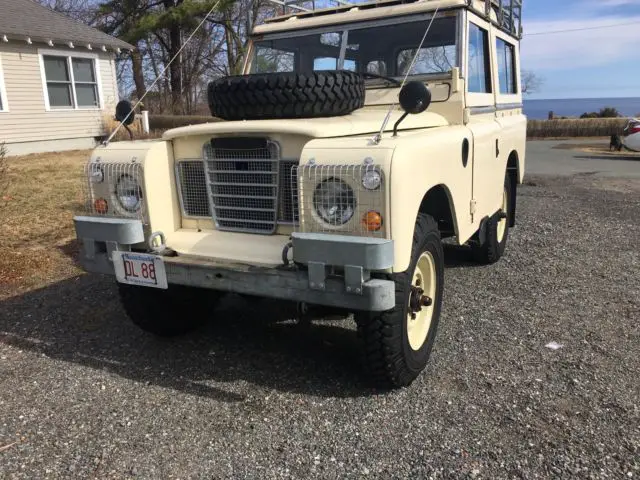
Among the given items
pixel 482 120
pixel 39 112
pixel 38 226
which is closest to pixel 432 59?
pixel 482 120

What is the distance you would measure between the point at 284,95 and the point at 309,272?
50.6 inches

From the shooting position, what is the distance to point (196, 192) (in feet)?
12.2

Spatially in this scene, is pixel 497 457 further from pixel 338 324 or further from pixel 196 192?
pixel 196 192

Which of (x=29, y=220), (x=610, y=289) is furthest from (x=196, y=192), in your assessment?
(x=29, y=220)

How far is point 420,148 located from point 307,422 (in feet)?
5.22

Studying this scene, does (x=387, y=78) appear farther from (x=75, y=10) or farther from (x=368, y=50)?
(x=75, y=10)

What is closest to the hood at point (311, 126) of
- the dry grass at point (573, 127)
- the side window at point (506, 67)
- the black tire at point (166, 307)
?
the black tire at point (166, 307)

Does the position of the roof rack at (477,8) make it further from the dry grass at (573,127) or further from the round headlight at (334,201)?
the dry grass at (573,127)

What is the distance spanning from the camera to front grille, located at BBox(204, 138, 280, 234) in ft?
11.2

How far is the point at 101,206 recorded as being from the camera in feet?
12.3

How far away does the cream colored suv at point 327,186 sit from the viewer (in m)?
2.89

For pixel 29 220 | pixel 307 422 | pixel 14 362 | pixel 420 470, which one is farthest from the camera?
pixel 29 220

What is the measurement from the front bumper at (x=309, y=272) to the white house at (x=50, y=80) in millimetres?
13760

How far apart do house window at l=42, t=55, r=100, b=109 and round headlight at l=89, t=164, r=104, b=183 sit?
568 inches
